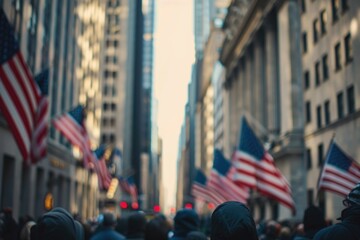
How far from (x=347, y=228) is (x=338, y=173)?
501 inches

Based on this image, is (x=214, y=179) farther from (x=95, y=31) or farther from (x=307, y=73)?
(x=95, y=31)

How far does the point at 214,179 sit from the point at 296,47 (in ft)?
82.2

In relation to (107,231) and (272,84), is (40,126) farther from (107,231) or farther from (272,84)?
(272,84)

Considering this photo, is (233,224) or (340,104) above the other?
(340,104)

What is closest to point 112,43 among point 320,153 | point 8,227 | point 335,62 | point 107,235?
point 320,153

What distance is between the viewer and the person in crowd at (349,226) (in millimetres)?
4547

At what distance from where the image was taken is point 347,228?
461 cm

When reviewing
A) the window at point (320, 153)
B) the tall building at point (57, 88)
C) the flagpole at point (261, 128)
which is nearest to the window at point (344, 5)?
the window at point (320, 153)

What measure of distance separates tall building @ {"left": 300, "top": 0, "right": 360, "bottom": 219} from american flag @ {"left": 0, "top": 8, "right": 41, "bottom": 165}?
16.7 meters

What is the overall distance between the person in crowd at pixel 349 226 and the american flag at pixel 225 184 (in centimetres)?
1811

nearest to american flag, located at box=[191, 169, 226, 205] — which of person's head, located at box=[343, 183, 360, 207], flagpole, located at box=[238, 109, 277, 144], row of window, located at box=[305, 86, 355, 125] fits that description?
row of window, located at box=[305, 86, 355, 125]

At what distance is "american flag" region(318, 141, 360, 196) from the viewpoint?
16.5 m

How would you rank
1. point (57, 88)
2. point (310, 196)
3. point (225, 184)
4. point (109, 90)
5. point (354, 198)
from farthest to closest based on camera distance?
point (109, 90) < point (57, 88) < point (310, 196) < point (225, 184) < point (354, 198)

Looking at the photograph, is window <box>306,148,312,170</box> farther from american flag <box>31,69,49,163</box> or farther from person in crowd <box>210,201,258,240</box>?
person in crowd <box>210,201,258,240</box>
